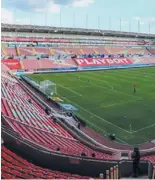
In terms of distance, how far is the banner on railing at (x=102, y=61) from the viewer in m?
61.8

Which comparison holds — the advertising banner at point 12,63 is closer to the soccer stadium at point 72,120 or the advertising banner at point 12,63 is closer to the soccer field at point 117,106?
the soccer stadium at point 72,120

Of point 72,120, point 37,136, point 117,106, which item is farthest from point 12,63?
point 37,136

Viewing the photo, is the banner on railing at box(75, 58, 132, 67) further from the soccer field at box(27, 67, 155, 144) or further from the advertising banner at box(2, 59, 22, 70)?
the soccer field at box(27, 67, 155, 144)

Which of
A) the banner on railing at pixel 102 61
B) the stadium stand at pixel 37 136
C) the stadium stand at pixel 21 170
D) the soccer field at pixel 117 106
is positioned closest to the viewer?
the stadium stand at pixel 21 170

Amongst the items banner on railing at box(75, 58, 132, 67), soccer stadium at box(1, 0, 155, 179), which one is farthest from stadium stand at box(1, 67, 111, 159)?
banner on railing at box(75, 58, 132, 67)

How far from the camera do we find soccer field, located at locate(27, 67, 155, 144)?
770 inches

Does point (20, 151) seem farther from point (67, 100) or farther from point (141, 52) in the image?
point (141, 52)

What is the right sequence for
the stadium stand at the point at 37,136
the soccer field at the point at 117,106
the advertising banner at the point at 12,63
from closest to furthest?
1. the stadium stand at the point at 37,136
2. the soccer field at the point at 117,106
3. the advertising banner at the point at 12,63

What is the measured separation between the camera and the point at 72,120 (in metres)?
20.9

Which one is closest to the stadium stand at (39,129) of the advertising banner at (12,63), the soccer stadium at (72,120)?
the soccer stadium at (72,120)

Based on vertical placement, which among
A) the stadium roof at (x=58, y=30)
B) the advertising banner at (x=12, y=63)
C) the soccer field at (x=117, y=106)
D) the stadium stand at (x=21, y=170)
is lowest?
the stadium stand at (x=21, y=170)

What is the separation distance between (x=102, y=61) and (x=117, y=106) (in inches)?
1543

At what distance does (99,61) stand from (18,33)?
23345mm

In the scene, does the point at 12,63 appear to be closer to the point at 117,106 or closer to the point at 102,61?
the point at 102,61
